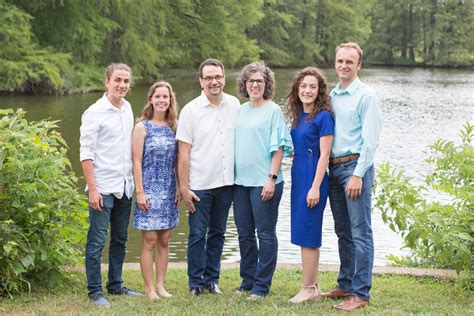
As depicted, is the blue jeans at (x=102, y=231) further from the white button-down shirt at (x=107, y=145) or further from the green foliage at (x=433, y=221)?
the green foliage at (x=433, y=221)

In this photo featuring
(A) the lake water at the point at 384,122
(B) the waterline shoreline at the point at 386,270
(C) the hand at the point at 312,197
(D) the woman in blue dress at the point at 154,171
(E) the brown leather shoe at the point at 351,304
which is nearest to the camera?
(E) the brown leather shoe at the point at 351,304

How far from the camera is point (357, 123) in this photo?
5.45 metres

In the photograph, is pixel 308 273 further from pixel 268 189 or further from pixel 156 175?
pixel 156 175

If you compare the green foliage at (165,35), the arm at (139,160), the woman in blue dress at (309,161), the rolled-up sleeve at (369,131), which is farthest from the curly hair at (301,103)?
the green foliage at (165,35)

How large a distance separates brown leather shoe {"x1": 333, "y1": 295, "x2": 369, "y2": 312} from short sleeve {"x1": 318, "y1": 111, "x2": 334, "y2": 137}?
1.16 meters

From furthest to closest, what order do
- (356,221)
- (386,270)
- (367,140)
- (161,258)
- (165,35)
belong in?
1. (165,35)
2. (386,270)
3. (161,258)
4. (356,221)
5. (367,140)

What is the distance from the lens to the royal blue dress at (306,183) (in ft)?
18.2

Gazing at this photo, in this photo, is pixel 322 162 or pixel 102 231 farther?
pixel 102 231

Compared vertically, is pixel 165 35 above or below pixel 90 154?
above

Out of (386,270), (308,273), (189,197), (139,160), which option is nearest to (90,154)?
(139,160)

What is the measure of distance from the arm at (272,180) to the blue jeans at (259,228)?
0.05 metres

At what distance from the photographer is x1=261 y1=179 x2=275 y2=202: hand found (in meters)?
5.65

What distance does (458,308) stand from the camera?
18.1ft

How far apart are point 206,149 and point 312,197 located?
0.87 meters
